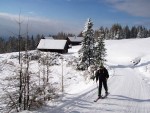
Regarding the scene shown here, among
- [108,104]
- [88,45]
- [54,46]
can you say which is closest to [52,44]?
[54,46]

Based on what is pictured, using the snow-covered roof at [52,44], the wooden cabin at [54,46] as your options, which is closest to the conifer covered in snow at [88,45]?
the wooden cabin at [54,46]

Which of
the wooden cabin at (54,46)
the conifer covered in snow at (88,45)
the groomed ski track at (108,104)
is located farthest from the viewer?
the wooden cabin at (54,46)

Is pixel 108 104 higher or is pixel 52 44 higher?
pixel 52 44

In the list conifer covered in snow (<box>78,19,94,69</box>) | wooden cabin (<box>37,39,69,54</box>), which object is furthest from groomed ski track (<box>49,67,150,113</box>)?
wooden cabin (<box>37,39,69,54</box>)

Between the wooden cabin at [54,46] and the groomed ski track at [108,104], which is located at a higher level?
the wooden cabin at [54,46]

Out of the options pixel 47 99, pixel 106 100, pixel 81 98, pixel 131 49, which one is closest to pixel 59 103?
pixel 47 99

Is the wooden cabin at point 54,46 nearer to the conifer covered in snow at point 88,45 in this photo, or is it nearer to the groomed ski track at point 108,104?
the conifer covered in snow at point 88,45

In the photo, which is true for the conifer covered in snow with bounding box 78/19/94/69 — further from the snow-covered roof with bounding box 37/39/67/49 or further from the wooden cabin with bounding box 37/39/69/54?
the snow-covered roof with bounding box 37/39/67/49

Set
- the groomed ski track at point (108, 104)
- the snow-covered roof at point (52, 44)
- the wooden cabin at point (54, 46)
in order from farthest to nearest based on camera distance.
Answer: the snow-covered roof at point (52, 44)
the wooden cabin at point (54, 46)
the groomed ski track at point (108, 104)

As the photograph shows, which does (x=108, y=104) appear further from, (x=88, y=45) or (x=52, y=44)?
(x=52, y=44)

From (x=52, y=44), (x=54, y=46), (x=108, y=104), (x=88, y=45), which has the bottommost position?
(x=108, y=104)

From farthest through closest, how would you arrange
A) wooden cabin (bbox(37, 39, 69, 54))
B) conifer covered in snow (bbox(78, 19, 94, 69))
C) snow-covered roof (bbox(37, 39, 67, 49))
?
snow-covered roof (bbox(37, 39, 67, 49)) → wooden cabin (bbox(37, 39, 69, 54)) → conifer covered in snow (bbox(78, 19, 94, 69))

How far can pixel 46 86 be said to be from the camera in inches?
531

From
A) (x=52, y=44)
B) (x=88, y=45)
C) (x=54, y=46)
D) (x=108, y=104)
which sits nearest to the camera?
(x=108, y=104)
